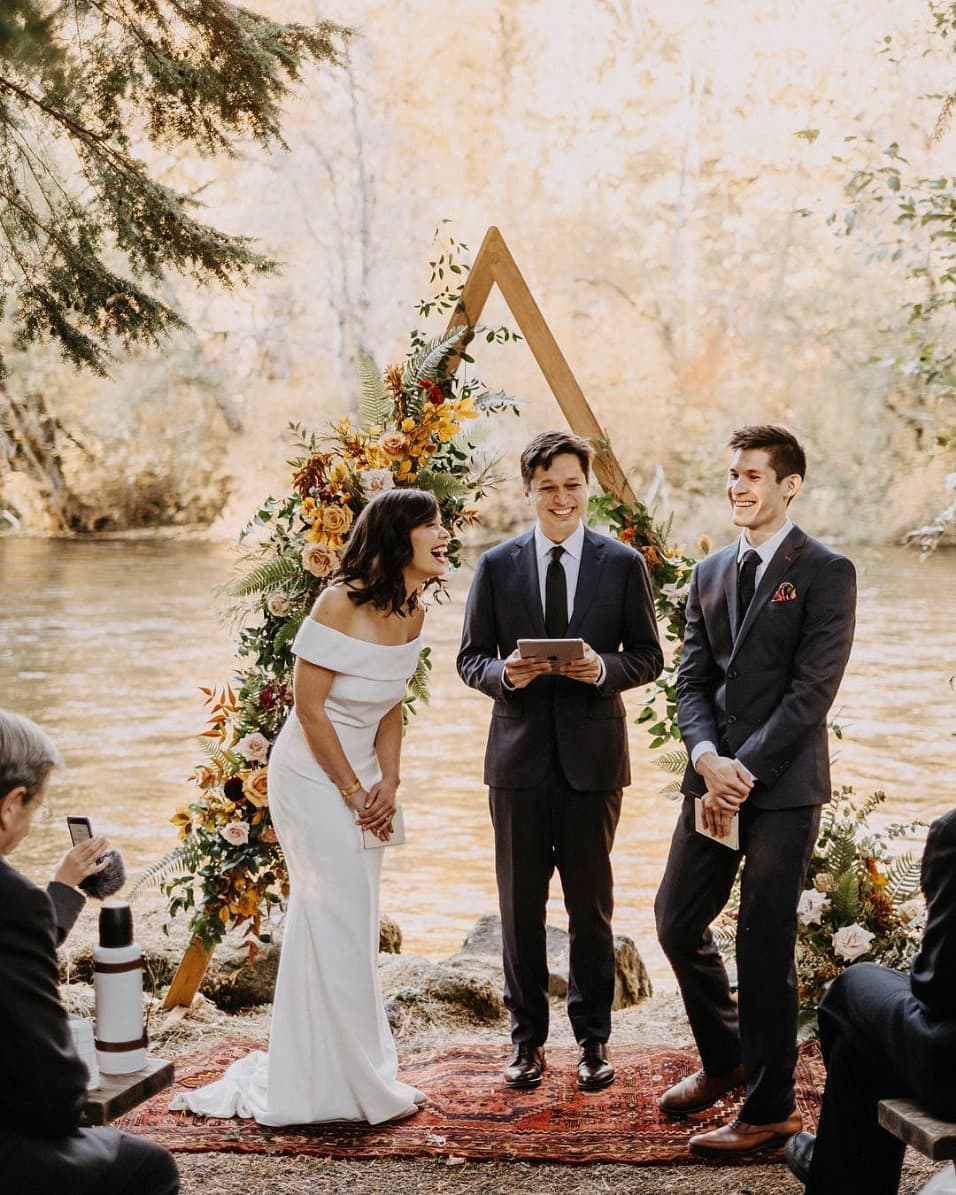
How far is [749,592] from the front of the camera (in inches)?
148

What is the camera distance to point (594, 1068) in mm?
4078

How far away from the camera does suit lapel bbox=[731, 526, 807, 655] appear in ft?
12.1

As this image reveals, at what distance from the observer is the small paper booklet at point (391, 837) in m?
3.90

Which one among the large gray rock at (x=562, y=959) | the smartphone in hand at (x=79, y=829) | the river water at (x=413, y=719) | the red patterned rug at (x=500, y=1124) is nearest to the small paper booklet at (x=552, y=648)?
the red patterned rug at (x=500, y=1124)

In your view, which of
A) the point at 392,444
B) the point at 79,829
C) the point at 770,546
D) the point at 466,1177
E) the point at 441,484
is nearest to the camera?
the point at 79,829

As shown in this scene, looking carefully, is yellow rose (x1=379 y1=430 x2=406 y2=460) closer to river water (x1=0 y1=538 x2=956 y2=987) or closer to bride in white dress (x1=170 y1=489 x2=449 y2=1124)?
bride in white dress (x1=170 y1=489 x2=449 y2=1124)

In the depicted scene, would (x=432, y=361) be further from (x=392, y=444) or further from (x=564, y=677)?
(x=564, y=677)

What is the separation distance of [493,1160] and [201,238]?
124 inches

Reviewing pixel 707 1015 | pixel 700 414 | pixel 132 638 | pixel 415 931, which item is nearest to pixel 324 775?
pixel 707 1015

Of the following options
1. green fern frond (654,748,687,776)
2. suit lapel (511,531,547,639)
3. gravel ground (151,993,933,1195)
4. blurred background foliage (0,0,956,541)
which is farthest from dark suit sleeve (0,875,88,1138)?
blurred background foliage (0,0,956,541)

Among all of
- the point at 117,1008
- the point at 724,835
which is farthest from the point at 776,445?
the point at 117,1008

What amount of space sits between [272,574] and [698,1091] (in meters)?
2.27

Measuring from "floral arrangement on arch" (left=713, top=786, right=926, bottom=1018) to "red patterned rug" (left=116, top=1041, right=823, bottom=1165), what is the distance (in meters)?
0.33

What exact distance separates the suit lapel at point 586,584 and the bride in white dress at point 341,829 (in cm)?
50
